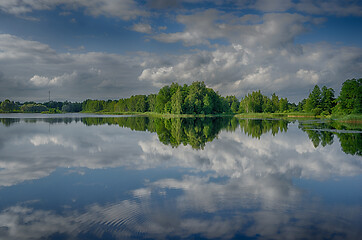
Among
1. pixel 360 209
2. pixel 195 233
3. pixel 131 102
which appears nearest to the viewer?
pixel 195 233

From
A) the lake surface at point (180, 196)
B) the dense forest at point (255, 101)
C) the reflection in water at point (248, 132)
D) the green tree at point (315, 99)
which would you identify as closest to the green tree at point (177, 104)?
the dense forest at point (255, 101)

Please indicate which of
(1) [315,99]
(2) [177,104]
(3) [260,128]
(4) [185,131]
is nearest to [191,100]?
(2) [177,104]

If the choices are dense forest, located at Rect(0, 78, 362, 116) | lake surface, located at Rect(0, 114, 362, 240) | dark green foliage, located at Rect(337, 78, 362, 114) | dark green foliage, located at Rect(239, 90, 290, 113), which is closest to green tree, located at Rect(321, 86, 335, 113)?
dense forest, located at Rect(0, 78, 362, 116)

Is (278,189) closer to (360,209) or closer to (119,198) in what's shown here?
(360,209)

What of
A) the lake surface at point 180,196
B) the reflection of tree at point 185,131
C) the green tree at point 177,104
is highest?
the green tree at point 177,104

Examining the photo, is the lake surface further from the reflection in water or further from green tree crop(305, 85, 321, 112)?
green tree crop(305, 85, 321, 112)

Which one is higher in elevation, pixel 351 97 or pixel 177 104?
pixel 351 97

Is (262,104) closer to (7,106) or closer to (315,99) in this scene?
(315,99)

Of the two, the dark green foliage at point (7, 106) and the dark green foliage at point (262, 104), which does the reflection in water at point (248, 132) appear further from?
the dark green foliage at point (7, 106)

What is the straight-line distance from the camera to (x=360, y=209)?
7.59m

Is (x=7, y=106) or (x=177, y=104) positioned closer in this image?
(x=177, y=104)

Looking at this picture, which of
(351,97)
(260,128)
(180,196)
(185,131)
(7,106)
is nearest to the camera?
(180,196)

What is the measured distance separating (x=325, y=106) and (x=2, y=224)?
91.4 m

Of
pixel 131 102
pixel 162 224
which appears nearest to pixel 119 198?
pixel 162 224
